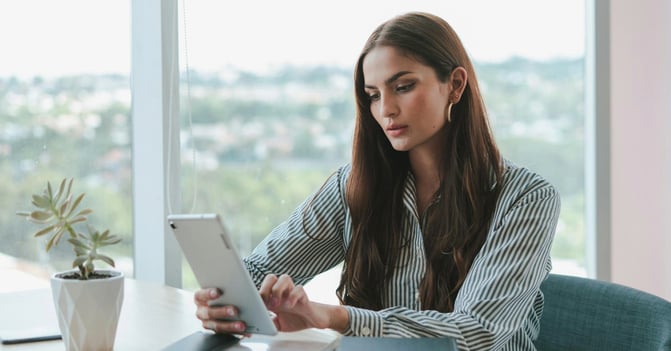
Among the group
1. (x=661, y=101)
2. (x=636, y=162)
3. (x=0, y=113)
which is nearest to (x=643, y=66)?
(x=661, y=101)

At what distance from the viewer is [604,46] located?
111 inches

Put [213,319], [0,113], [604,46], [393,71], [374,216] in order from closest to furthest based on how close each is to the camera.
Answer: [213,319] < [393,71] < [374,216] < [0,113] < [604,46]

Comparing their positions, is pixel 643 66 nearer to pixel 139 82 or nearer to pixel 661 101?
pixel 661 101

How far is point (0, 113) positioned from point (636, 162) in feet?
6.61

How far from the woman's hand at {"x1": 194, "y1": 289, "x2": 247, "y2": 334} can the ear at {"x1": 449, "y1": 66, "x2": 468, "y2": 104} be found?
72 centimetres

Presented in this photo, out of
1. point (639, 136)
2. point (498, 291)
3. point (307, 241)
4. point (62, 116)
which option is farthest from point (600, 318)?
point (639, 136)

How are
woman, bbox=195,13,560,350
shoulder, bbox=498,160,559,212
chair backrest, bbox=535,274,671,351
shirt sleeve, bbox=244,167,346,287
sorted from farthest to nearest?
shirt sleeve, bbox=244,167,346,287 < shoulder, bbox=498,160,559,212 < woman, bbox=195,13,560,350 < chair backrest, bbox=535,274,671,351

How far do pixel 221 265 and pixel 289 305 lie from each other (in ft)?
0.55

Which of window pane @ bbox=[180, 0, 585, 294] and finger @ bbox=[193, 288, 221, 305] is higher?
window pane @ bbox=[180, 0, 585, 294]

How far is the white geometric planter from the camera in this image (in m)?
1.17

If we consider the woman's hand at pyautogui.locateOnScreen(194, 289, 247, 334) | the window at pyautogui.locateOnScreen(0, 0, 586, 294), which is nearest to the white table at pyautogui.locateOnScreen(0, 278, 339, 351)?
the woman's hand at pyautogui.locateOnScreen(194, 289, 247, 334)

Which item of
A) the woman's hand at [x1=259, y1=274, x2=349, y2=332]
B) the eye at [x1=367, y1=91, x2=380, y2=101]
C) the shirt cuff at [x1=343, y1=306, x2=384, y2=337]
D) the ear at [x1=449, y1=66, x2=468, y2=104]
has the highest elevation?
the ear at [x1=449, y1=66, x2=468, y2=104]

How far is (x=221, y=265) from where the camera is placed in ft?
4.02

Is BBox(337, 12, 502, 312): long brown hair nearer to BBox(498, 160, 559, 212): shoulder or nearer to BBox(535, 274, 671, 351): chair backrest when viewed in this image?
BBox(498, 160, 559, 212): shoulder
